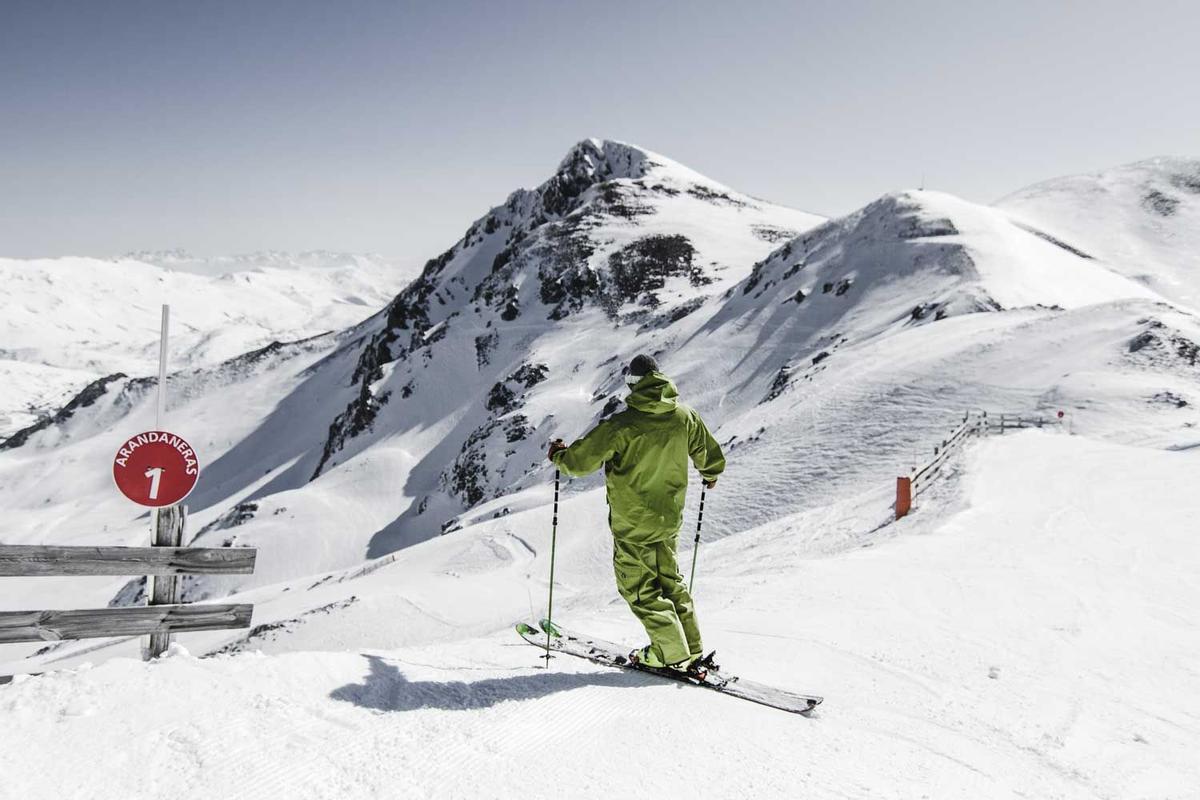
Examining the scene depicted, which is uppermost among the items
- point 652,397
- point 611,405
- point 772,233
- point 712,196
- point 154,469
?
point 712,196

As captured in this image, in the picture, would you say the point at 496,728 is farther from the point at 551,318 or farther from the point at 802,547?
the point at 551,318

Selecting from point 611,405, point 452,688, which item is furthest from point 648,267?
point 452,688

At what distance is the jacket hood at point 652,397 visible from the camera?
5387 millimetres

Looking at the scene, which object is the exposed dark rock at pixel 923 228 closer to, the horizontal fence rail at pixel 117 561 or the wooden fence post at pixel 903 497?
the wooden fence post at pixel 903 497

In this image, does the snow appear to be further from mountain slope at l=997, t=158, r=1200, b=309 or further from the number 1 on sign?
mountain slope at l=997, t=158, r=1200, b=309

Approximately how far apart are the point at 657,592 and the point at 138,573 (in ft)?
13.9

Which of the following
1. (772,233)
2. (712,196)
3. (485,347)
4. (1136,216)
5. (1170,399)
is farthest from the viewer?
(712,196)

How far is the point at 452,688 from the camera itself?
Answer: 511cm

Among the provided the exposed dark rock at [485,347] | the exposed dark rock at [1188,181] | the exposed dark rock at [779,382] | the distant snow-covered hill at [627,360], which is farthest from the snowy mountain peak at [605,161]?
the exposed dark rock at [779,382]

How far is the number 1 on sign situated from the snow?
1.42m

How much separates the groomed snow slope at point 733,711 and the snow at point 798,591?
29 mm

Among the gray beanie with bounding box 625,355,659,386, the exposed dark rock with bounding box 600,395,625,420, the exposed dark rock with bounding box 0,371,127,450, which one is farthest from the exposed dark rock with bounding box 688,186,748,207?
the exposed dark rock with bounding box 0,371,127,450

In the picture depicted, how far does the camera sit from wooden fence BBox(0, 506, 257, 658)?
524cm

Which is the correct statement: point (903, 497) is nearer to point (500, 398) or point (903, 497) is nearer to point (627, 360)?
point (627, 360)
